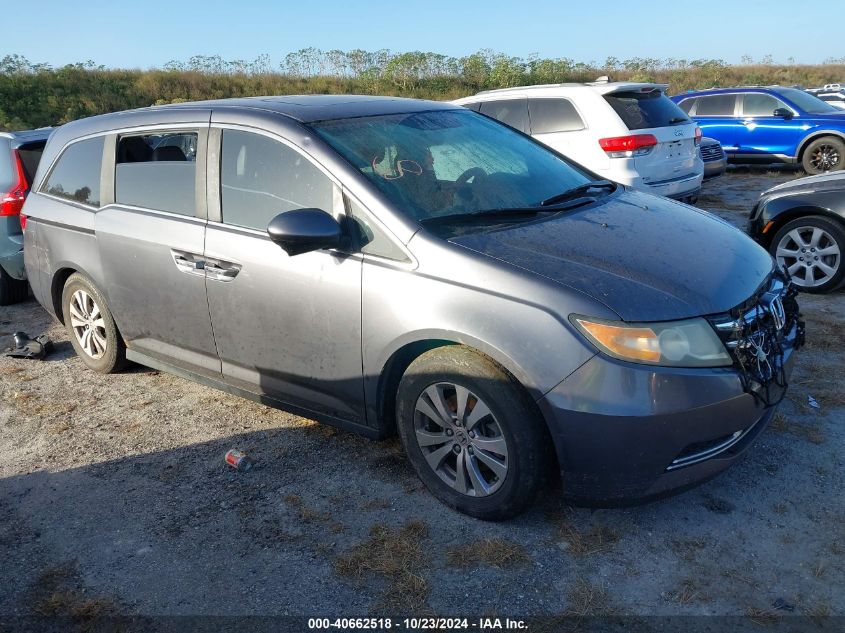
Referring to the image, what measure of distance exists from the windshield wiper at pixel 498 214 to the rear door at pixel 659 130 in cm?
457

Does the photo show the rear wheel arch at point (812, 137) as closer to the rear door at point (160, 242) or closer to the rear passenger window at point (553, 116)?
the rear passenger window at point (553, 116)

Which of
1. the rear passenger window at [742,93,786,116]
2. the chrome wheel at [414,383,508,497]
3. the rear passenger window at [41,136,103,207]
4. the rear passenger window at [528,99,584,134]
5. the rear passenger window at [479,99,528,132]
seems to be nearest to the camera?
the chrome wheel at [414,383,508,497]

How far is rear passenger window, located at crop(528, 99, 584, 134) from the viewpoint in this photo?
8.46m

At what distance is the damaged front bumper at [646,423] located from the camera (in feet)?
9.06

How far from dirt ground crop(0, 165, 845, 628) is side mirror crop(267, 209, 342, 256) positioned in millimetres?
1184

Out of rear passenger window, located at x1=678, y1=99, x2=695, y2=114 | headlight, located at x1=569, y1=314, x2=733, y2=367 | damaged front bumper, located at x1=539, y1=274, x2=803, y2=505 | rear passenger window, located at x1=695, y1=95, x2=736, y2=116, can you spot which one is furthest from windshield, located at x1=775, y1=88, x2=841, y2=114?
headlight, located at x1=569, y1=314, x2=733, y2=367

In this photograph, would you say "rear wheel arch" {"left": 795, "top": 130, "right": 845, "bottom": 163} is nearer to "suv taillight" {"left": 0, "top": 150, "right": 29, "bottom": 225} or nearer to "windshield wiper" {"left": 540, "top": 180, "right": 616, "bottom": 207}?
"windshield wiper" {"left": 540, "top": 180, "right": 616, "bottom": 207}

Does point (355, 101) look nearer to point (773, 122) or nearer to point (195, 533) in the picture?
point (195, 533)

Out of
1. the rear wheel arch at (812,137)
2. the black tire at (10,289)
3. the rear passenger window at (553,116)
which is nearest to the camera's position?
the black tire at (10,289)

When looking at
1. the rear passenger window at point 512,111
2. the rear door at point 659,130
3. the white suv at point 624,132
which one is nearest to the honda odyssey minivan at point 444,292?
the white suv at point 624,132

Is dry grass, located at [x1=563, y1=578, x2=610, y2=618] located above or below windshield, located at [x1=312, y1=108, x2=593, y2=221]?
below

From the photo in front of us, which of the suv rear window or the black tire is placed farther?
the suv rear window

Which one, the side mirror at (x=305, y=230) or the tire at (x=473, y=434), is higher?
the side mirror at (x=305, y=230)

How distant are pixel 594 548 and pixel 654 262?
1217 millimetres
